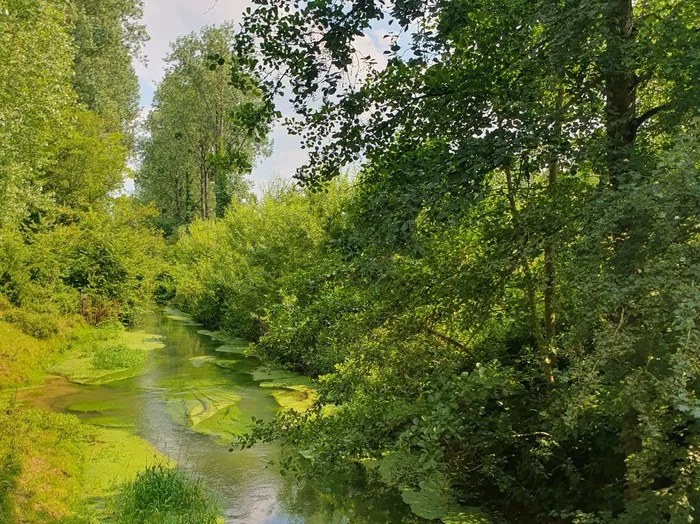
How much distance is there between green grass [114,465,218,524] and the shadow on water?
38 centimetres

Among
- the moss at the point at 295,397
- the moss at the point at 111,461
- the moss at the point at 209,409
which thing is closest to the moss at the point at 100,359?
the moss at the point at 209,409

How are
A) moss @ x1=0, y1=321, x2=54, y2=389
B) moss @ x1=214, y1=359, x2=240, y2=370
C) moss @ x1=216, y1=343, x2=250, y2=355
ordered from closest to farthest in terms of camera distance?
1. moss @ x1=0, y1=321, x2=54, y2=389
2. moss @ x1=214, y1=359, x2=240, y2=370
3. moss @ x1=216, y1=343, x2=250, y2=355

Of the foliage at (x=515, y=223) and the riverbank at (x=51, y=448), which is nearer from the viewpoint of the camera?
the foliage at (x=515, y=223)

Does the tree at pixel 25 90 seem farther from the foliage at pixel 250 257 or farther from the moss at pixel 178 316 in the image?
the moss at pixel 178 316

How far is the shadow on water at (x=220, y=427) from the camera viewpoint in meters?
6.64

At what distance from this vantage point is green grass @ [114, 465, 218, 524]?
224 inches

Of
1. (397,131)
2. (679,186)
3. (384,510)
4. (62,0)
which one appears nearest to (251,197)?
(62,0)

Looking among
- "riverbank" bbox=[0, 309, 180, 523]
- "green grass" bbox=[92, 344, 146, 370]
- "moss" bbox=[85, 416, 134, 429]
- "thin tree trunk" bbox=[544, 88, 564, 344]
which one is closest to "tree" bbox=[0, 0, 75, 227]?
"riverbank" bbox=[0, 309, 180, 523]

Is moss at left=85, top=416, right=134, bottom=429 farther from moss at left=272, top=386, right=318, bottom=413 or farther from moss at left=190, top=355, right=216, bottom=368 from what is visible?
moss at left=190, top=355, right=216, bottom=368

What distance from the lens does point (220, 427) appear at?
9516 millimetres

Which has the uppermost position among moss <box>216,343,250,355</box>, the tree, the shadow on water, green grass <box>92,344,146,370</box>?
the tree

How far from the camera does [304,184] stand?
3938 millimetres

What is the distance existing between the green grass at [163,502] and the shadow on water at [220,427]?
0.38 m

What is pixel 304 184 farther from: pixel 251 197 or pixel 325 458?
pixel 251 197
